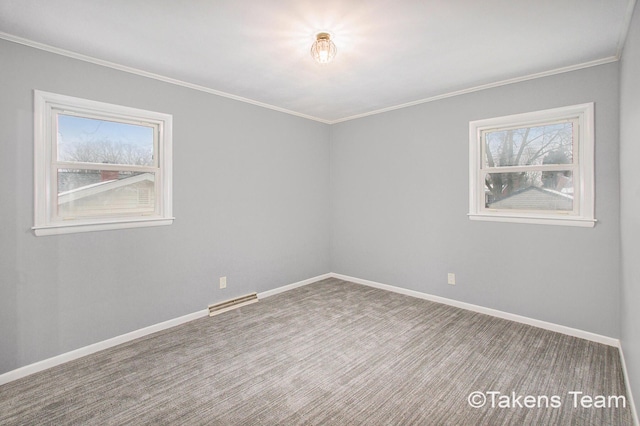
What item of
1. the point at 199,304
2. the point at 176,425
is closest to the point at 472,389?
the point at 176,425

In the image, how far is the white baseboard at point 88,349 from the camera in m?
2.34

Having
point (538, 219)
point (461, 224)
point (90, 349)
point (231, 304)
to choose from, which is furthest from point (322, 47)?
point (90, 349)

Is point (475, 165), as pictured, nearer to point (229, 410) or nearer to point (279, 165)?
point (279, 165)

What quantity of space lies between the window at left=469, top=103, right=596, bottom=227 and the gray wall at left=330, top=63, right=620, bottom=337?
0.08 metres

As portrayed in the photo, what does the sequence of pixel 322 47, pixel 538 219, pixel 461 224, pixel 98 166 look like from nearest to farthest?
pixel 322 47 → pixel 98 166 → pixel 538 219 → pixel 461 224

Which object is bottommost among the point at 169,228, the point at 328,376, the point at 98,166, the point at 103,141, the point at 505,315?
the point at 328,376

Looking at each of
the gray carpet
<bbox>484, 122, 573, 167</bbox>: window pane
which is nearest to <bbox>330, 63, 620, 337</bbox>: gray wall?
<bbox>484, 122, 573, 167</bbox>: window pane

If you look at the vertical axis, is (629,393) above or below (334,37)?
below

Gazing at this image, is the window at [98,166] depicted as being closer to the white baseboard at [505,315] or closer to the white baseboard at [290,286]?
the white baseboard at [290,286]

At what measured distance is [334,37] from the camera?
2326 millimetres

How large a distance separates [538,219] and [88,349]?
14.0 feet

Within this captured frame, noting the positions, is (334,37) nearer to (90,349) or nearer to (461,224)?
(461,224)

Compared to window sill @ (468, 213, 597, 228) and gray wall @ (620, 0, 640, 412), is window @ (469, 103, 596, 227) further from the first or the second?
gray wall @ (620, 0, 640, 412)

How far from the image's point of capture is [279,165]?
168 inches
